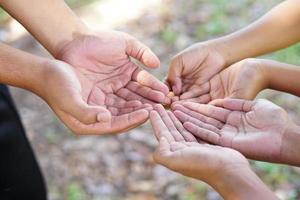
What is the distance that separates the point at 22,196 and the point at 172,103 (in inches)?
26.4

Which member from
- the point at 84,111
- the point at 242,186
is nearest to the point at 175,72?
the point at 84,111

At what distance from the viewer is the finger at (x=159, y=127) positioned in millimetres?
1770

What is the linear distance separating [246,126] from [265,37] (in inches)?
19.2

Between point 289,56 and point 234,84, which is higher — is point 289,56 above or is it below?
below

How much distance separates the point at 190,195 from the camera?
2.57 m

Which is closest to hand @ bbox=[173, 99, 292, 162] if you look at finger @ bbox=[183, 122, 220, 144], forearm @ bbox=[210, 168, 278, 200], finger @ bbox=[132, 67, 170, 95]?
Result: finger @ bbox=[183, 122, 220, 144]

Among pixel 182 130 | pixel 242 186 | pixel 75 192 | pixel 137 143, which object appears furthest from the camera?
pixel 137 143

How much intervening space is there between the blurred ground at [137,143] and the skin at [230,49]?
0.69 meters

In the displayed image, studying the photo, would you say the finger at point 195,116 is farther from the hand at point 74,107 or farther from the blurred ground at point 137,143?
the blurred ground at point 137,143

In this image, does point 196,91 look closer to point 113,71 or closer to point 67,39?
point 113,71

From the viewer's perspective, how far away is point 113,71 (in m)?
2.14

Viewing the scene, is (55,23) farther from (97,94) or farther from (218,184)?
(218,184)

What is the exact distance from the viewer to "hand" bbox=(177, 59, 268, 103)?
198 centimetres

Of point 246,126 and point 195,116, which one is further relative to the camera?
point 195,116
